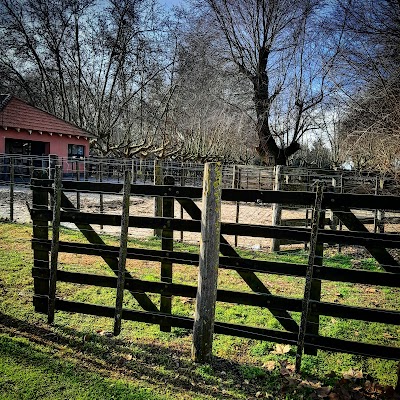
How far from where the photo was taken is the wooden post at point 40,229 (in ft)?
15.1

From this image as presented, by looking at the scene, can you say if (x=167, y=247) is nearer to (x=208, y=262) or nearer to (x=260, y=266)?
(x=208, y=262)

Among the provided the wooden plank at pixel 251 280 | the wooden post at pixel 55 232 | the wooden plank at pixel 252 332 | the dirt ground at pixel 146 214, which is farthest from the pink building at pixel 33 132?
the wooden plank at pixel 251 280

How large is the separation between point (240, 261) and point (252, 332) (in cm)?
75

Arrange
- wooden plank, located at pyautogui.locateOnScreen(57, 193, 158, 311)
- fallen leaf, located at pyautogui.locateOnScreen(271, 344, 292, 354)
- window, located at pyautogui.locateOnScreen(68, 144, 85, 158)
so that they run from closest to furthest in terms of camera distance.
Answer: fallen leaf, located at pyautogui.locateOnScreen(271, 344, 292, 354) < wooden plank, located at pyautogui.locateOnScreen(57, 193, 158, 311) < window, located at pyautogui.locateOnScreen(68, 144, 85, 158)

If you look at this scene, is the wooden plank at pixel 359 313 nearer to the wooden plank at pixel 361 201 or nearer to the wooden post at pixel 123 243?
the wooden plank at pixel 361 201

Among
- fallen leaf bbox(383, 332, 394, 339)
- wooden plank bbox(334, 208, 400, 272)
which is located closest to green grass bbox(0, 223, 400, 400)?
fallen leaf bbox(383, 332, 394, 339)

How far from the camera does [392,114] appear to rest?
27.3ft

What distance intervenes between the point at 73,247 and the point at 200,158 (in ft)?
96.7

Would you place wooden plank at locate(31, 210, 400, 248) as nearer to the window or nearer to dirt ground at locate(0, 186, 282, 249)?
dirt ground at locate(0, 186, 282, 249)

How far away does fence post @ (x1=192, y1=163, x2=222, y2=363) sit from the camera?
367 centimetres

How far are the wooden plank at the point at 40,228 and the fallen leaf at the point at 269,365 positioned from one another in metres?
2.79

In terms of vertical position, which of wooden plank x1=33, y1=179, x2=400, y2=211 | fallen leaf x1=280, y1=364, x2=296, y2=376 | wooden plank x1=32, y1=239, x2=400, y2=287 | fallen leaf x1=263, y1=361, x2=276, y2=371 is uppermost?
wooden plank x1=33, y1=179, x2=400, y2=211

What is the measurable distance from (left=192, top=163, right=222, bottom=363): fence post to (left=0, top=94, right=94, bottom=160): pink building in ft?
75.4

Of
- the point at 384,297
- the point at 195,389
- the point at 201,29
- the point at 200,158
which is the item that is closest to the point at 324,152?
the point at 200,158
